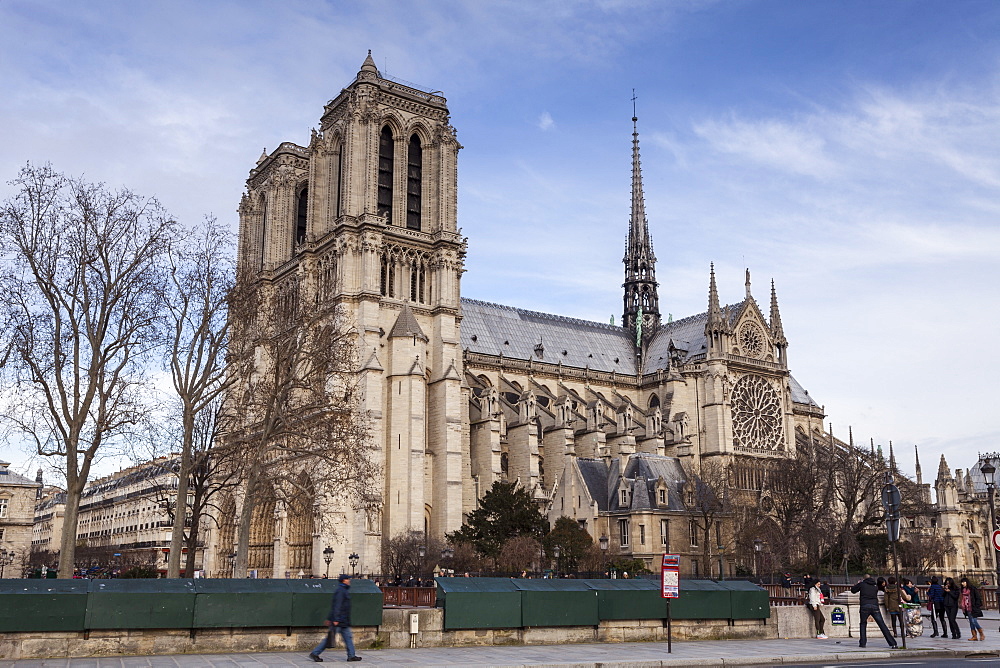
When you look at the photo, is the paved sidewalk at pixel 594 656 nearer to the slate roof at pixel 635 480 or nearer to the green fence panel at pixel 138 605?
the green fence panel at pixel 138 605

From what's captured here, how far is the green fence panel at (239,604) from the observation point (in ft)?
63.3

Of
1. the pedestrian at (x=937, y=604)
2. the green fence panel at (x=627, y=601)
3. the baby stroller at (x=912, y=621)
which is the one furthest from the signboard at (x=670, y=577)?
the pedestrian at (x=937, y=604)

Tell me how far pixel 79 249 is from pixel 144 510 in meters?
85.1

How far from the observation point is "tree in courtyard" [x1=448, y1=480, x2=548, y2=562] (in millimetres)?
52656

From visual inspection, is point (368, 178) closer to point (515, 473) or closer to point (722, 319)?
A: point (515, 473)

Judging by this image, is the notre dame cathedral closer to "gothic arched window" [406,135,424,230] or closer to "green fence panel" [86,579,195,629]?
"gothic arched window" [406,135,424,230]

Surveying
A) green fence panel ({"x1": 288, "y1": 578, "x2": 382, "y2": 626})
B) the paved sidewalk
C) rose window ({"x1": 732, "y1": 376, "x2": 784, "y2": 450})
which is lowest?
the paved sidewalk

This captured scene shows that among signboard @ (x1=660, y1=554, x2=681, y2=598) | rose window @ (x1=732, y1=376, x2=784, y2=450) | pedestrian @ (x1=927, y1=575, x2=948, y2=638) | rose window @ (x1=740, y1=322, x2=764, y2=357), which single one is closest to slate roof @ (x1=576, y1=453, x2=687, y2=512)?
rose window @ (x1=732, y1=376, x2=784, y2=450)

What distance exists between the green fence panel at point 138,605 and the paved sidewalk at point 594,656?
0.68 m

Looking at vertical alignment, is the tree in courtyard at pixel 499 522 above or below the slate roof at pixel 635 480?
below

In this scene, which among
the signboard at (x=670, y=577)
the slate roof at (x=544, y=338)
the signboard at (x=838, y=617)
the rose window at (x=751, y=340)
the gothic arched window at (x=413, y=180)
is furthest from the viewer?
the rose window at (x=751, y=340)

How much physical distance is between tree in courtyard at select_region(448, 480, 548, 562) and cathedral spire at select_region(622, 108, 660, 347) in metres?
38.2

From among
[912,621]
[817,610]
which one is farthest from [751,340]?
[817,610]

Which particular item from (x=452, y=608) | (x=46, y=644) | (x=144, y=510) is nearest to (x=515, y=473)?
(x=452, y=608)
